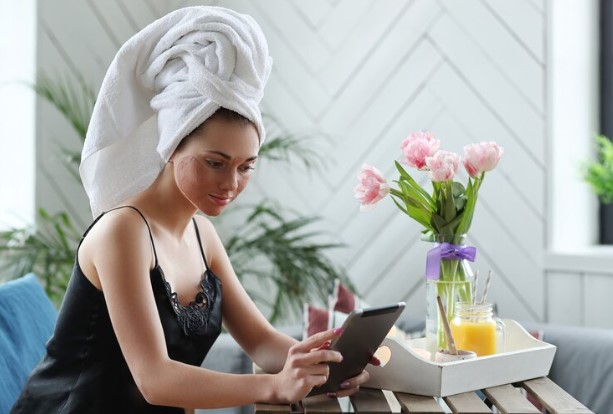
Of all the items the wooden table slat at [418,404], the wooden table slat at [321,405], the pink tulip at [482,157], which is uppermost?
the pink tulip at [482,157]

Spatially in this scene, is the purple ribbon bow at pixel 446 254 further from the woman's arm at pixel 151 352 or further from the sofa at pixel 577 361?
the sofa at pixel 577 361

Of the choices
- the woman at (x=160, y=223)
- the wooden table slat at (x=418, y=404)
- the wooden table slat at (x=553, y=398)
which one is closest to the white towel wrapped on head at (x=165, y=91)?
the woman at (x=160, y=223)

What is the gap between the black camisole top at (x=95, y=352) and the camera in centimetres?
170

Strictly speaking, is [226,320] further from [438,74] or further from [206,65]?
[438,74]

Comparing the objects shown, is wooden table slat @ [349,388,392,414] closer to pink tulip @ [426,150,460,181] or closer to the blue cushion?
pink tulip @ [426,150,460,181]

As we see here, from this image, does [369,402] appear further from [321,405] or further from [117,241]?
[117,241]

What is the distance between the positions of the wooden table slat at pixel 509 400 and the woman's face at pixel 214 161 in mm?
596

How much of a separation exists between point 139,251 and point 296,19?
1966 millimetres

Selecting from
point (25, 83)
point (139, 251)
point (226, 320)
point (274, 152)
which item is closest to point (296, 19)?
point (274, 152)

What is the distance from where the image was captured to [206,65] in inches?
65.1

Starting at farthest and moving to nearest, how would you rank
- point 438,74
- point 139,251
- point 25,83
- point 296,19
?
point 296,19 < point 438,74 < point 25,83 < point 139,251

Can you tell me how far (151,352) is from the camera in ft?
5.12

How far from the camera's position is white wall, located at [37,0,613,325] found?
298 cm

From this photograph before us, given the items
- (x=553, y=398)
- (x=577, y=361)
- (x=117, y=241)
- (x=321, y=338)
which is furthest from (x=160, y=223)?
(x=577, y=361)
